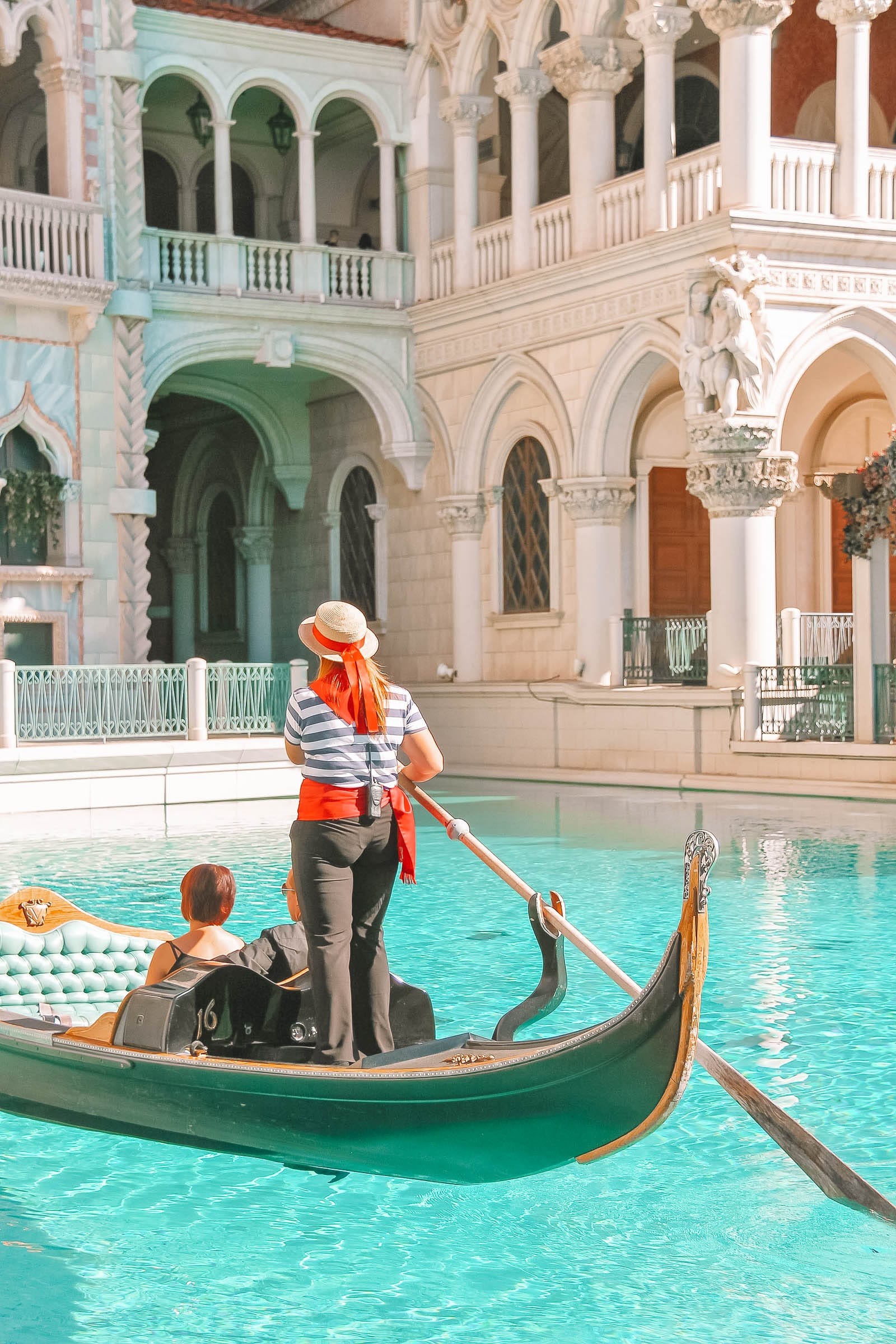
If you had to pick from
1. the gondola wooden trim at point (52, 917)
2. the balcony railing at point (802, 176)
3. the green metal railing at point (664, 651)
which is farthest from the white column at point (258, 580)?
the gondola wooden trim at point (52, 917)

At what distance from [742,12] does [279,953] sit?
46.1 ft

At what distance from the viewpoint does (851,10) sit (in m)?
Answer: 17.6

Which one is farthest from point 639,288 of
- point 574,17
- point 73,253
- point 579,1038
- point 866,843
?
point 579,1038

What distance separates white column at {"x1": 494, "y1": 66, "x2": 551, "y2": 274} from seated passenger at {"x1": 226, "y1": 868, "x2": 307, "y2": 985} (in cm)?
1560

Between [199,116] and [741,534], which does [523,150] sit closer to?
[199,116]

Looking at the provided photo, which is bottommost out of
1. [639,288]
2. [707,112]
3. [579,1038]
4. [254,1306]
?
[254,1306]

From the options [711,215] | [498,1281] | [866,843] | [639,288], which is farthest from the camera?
[639,288]

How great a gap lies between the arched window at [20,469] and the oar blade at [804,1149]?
15676 mm

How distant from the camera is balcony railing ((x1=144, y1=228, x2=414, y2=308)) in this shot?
20875 millimetres

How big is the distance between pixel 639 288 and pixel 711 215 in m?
1.46

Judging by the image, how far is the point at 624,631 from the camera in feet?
64.2

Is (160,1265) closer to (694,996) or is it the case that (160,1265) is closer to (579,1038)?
(579,1038)

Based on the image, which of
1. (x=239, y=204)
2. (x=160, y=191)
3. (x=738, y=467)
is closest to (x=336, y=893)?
(x=738, y=467)

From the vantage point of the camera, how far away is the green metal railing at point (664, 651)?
18.7m
